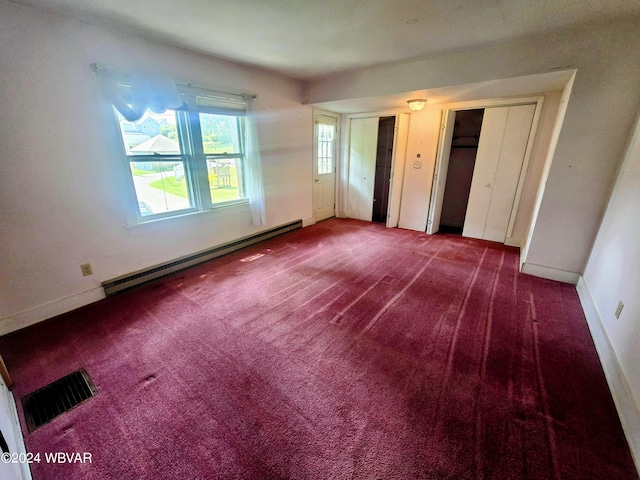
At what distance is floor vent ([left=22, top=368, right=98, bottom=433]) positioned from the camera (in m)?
1.48

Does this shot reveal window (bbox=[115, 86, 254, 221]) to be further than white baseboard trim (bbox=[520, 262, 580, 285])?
No

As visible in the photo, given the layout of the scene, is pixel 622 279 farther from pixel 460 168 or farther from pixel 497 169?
pixel 460 168

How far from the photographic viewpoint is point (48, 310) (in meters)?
2.32

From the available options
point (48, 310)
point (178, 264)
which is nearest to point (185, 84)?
point (178, 264)

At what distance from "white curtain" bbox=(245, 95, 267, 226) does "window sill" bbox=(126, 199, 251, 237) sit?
14 centimetres

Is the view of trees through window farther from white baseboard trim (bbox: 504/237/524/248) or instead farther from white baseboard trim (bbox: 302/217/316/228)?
white baseboard trim (bbox: 504/237/524/248)

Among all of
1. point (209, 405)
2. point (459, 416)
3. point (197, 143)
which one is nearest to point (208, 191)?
point (197, 143)

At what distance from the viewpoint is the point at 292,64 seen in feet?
11.1

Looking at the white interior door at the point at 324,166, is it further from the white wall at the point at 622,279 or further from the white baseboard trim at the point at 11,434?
the white baseboard trim at the point at 11,434

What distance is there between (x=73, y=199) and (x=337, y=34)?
288 cm

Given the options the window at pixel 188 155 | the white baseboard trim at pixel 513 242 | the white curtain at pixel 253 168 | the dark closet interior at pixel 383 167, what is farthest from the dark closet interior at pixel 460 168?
the window at pixel 188 155

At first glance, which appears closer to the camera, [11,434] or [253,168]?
[11,434]

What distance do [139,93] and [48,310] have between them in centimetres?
217

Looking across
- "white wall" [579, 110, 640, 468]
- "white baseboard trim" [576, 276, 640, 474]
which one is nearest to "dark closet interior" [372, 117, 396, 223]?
"white wall" [579, 110, 640, 468]
